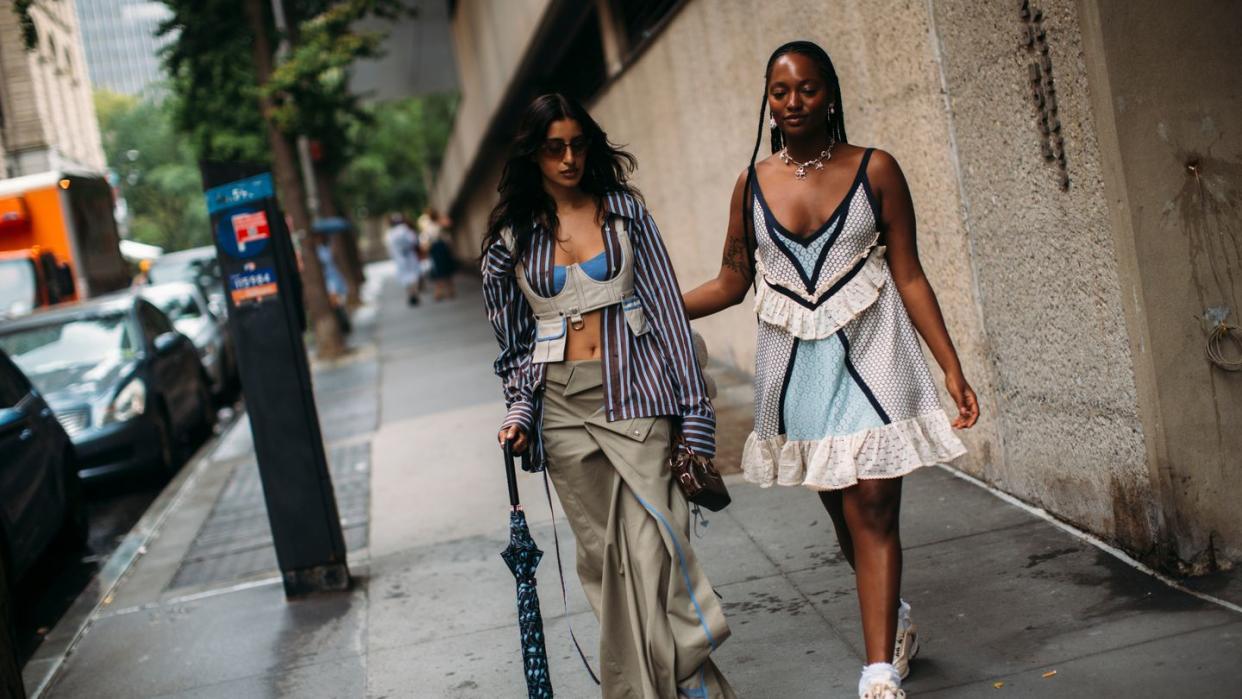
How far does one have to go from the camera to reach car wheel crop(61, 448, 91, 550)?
8.57 metres

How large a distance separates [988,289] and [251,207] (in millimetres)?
3400

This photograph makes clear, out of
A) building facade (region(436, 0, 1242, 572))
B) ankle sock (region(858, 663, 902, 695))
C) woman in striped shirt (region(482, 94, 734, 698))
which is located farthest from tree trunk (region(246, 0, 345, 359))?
ankle sock (region(858, 663, 902, 695))

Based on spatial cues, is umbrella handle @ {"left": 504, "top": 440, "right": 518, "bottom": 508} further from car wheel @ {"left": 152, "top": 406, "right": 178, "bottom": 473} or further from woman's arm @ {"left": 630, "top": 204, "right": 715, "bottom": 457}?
car wheel @ {"left": 152, "top": 406, "right": 178, "bottom": 473}

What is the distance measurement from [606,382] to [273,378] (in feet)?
9.82

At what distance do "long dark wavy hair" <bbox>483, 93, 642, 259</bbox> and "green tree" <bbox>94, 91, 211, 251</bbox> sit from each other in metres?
64.3

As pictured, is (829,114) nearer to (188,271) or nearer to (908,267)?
(908,267)

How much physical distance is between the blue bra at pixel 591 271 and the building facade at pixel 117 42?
20099 centimetres

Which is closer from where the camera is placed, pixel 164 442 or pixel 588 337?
pixel 588 337

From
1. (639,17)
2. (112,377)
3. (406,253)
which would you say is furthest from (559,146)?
(406,253)

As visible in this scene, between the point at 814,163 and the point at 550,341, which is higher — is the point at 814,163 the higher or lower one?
the higher one

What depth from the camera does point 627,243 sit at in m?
3.87

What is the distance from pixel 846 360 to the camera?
3.79 m

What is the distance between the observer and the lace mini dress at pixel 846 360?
147 inches

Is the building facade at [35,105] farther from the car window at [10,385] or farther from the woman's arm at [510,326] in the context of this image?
the woman's arm at [510,326]
